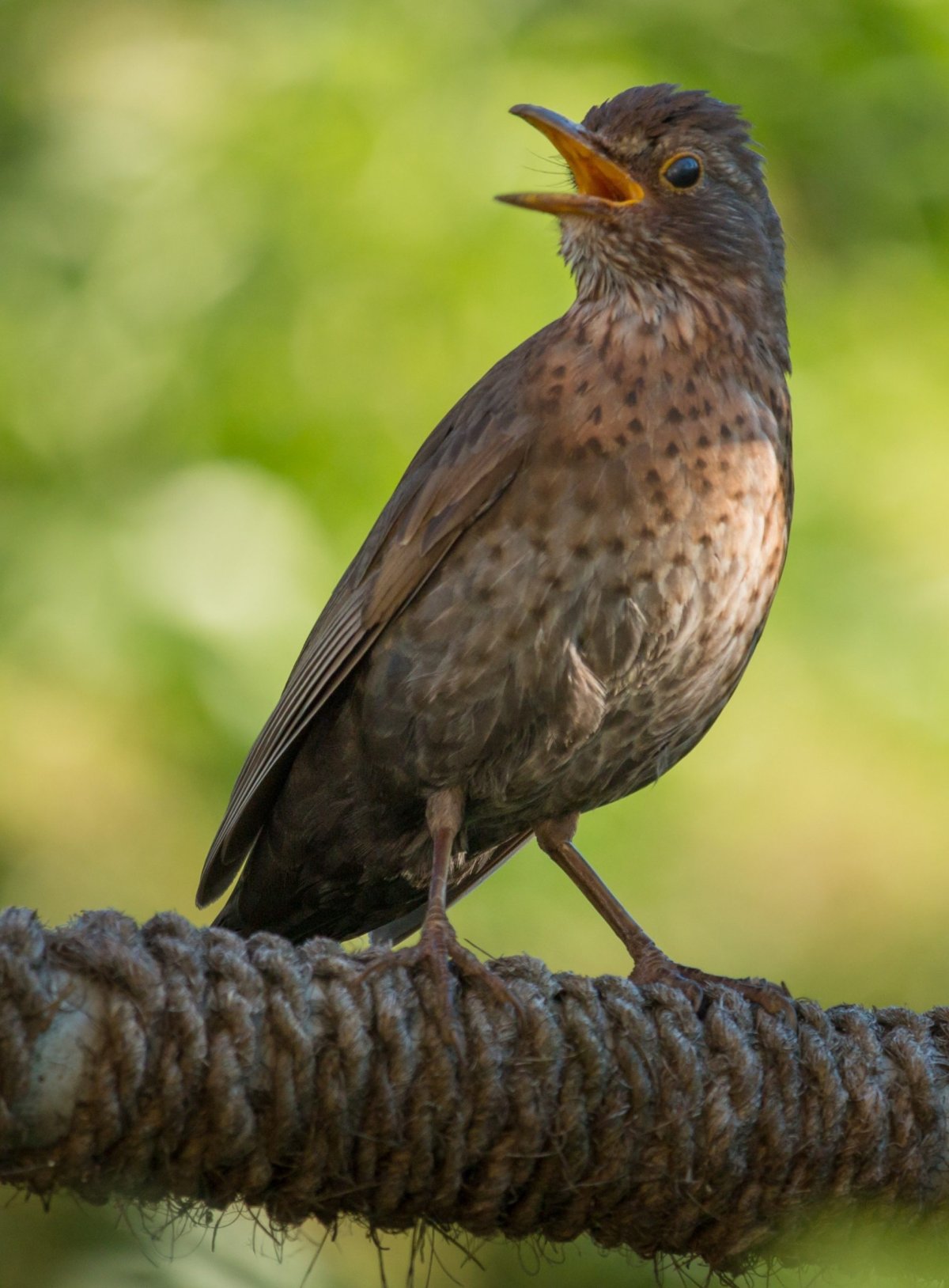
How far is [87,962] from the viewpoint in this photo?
1.65 meters

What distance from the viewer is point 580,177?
310 centimetres

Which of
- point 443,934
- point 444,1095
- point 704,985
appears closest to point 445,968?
point 444,1095

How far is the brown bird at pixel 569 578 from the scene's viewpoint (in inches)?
105

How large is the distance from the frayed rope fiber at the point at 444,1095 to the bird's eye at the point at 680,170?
60.5 inches

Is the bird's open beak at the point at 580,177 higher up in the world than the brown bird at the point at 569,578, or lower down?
higher up

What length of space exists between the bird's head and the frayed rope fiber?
1344mm

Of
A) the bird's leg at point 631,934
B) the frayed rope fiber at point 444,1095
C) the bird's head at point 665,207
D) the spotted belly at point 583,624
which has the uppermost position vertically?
the bird's head at point 665,207

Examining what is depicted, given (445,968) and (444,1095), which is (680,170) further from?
(444,1095)

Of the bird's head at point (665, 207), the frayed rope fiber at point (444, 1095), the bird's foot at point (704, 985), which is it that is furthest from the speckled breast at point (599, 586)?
the frayed rope fiber at point (444, 1095)

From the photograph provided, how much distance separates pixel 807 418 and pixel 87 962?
7.84 ft

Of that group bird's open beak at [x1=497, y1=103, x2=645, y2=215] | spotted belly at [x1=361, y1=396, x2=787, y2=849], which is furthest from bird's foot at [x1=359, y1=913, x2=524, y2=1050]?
bird's open beak at [x1=497, y1=103, x2=645, y2=215]

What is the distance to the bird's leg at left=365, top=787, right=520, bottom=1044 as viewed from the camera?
186 cm

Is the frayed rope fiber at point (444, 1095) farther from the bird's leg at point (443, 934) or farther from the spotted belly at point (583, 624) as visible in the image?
the spotted belly at point (583, 624)

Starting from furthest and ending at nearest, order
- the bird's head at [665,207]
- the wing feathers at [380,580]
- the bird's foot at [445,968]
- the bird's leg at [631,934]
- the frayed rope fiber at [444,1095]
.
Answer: the bird's head at [665,207], the wing feathers at [380,580], the bird's leg at [631,934], the bird's foot at [445,968], the frayed rope fiber at [444,1095]
